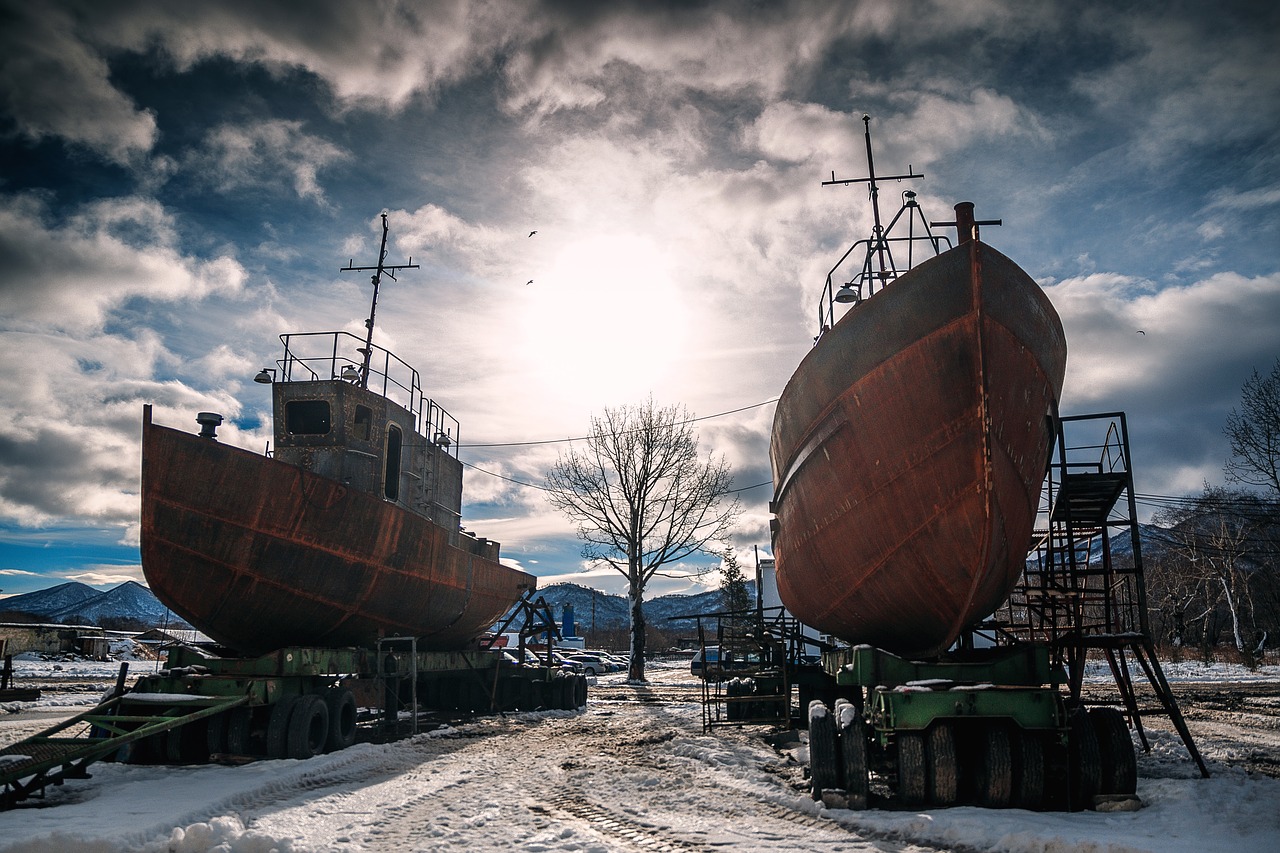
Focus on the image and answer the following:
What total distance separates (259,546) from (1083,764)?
974 cm

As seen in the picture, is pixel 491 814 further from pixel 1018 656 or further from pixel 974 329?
pixel 974 329

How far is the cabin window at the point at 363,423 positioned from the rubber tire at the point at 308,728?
468 centimetres

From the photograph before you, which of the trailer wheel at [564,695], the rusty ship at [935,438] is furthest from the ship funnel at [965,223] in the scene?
the trailer wheel at [564,695]

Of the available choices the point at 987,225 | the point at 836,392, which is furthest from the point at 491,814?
the point at 987,225

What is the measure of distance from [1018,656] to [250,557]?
365 inches

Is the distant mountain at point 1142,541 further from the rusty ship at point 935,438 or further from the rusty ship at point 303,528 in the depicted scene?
the rusty ship at point 303,528

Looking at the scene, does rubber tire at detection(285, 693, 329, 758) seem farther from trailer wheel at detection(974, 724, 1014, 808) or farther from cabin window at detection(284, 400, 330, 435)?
trailer wheel at detection(974, 724, 1014, 808)

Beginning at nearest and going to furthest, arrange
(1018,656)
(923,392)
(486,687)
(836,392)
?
(1018,656)
(923,392)
(836,392)
(486,687)

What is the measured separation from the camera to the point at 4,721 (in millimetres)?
13344

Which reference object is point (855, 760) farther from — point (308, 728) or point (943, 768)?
point (308, 728)

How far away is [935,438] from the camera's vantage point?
→ 7.61m

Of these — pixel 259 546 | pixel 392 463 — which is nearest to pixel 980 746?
pixel 259 546

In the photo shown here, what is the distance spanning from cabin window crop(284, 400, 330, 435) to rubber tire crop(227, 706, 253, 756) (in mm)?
4987

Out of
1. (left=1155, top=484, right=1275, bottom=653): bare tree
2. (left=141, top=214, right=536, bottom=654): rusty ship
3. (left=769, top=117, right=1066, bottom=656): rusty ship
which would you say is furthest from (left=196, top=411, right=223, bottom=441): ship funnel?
(left=1155, top=484, right=1275, bottom=653): bare tree
